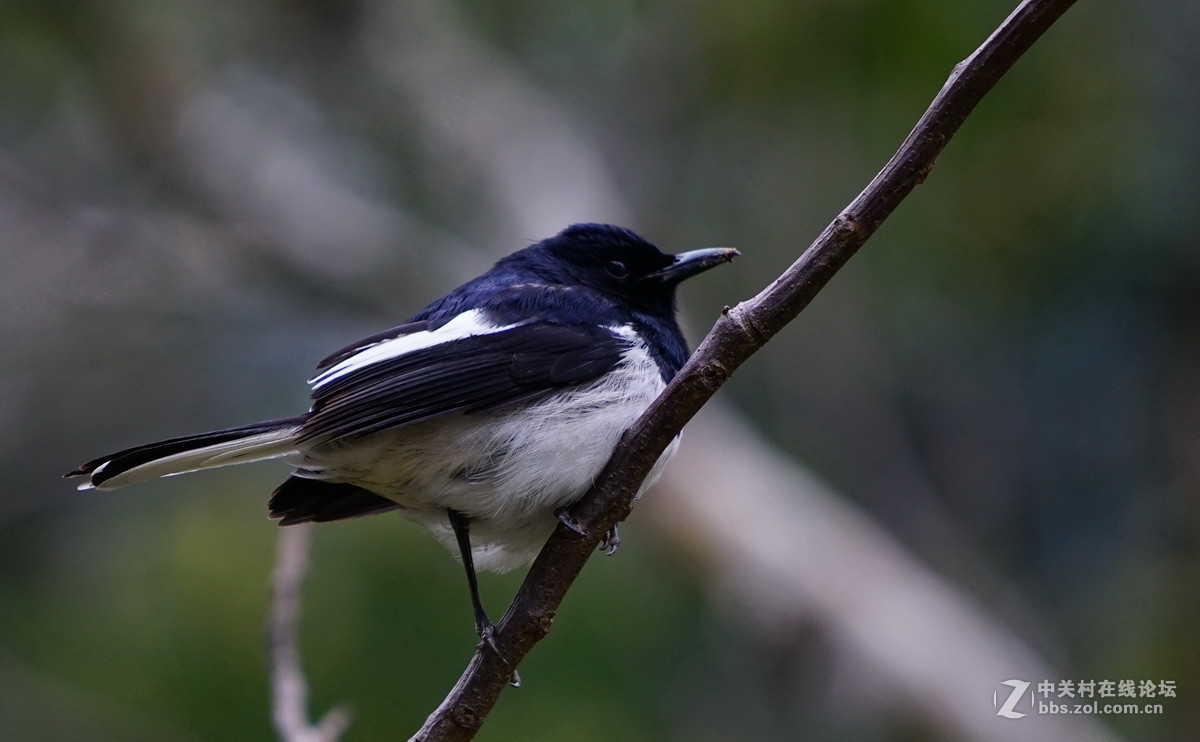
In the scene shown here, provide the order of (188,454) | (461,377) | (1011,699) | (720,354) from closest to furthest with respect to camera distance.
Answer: (720,354), (188,454), (461,377), (1011,699)

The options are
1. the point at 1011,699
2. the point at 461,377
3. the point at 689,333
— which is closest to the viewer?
the point at 461,377

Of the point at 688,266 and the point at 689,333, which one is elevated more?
the point at 689,333

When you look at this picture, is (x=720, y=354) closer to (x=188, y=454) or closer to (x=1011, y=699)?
(x=188, y=454)

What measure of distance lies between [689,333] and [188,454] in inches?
163

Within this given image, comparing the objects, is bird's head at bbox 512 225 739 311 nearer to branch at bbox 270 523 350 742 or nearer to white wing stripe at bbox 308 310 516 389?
white wing stripe at bbox 308 310 516 389

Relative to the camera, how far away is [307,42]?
768 cm

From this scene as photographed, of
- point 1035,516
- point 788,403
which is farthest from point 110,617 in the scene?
point 1035,516

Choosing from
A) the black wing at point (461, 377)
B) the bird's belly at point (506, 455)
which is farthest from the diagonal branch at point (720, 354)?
the black wing at point (461, 377)

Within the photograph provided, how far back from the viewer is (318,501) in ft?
9.66

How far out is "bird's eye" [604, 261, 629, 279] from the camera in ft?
10.8

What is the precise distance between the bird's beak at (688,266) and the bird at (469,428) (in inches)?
0.6

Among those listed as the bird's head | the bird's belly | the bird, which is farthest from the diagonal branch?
the bird's head

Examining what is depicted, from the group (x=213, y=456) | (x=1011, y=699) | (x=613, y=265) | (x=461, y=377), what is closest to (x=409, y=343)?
(x=461, y=377)

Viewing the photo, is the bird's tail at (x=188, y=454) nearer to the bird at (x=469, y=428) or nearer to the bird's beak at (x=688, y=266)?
the bird at (x=469, y=428)
